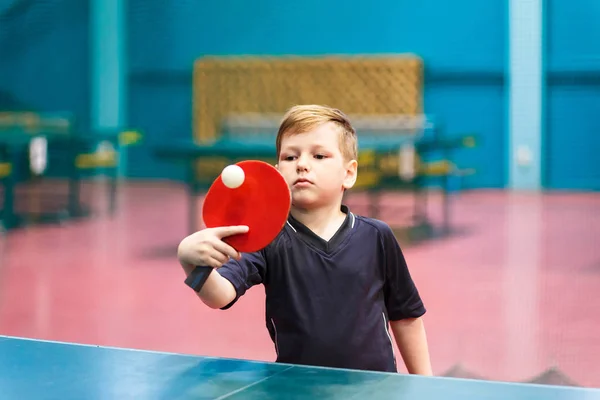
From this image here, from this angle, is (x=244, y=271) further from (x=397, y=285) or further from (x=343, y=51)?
(x=343, y=51)

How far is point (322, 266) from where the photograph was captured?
64.5 inches

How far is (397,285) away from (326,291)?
149 millimetres

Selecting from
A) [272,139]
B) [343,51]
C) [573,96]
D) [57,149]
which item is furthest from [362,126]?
[57,149]

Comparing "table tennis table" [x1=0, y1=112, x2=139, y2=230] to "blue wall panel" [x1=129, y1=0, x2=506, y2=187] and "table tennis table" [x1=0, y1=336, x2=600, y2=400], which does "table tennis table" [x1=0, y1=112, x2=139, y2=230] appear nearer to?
"blue wall panel" [x1=129, y1=0, x2=506, y2=187]

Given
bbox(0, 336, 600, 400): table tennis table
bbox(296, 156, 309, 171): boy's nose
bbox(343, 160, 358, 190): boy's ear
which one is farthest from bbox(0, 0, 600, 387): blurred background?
bbox(0, 336, 600, 400): table tennis table

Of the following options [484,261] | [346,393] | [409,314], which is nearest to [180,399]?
[346,393]

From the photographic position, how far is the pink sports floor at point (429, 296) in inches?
141

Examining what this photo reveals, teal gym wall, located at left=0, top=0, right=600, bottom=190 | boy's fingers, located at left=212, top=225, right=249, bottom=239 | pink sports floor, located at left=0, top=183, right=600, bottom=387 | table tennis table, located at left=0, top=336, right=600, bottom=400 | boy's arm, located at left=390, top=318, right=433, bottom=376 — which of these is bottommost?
pink sports floor, located at left=0, top=183, right=600, bottom=387

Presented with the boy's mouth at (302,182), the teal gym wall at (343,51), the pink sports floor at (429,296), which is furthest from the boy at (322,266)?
the teal gym wall at (343,51)

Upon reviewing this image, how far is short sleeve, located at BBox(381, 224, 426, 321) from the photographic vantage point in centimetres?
169

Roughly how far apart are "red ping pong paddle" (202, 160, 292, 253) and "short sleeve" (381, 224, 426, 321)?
36 centimetres

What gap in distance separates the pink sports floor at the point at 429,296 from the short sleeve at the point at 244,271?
1708 mm

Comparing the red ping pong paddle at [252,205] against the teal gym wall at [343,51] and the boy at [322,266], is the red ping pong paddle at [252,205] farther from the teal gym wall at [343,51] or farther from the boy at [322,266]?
the teal gym wall at [343,51]

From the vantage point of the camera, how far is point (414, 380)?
1.29 meters
